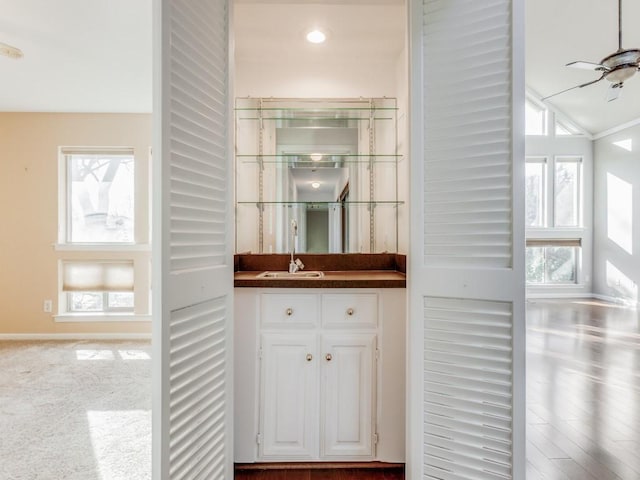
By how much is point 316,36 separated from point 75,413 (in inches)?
124

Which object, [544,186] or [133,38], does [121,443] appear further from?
[544,186]

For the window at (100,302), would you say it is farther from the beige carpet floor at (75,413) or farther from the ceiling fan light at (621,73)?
the ceiling fan light at (621,73)

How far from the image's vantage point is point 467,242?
1357mm

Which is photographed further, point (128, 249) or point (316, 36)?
point (128, 249)

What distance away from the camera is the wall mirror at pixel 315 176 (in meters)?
2.39

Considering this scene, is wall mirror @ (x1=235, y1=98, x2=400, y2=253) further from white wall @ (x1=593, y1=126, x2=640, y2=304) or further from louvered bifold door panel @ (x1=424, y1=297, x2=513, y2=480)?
white wall @ (x1=593, y1=126, x2=640, y2=304)

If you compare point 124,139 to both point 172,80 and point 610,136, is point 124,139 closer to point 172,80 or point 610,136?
point 172,80

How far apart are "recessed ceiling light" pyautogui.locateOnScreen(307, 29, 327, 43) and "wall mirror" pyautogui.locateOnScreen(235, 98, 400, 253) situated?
390 millimetres

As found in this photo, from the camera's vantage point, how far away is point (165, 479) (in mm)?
1098

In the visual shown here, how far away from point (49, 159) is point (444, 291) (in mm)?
4821

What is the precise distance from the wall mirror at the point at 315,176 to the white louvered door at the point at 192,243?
3.00 ft

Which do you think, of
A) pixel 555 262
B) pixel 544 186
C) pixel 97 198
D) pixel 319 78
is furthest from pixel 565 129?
pixel 97 198

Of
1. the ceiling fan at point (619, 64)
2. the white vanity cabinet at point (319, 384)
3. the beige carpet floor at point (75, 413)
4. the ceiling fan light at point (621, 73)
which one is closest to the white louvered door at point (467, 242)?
the white vanity cabinet at point (319, 384)

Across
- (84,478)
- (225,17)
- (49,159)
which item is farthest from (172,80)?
(49,159)
